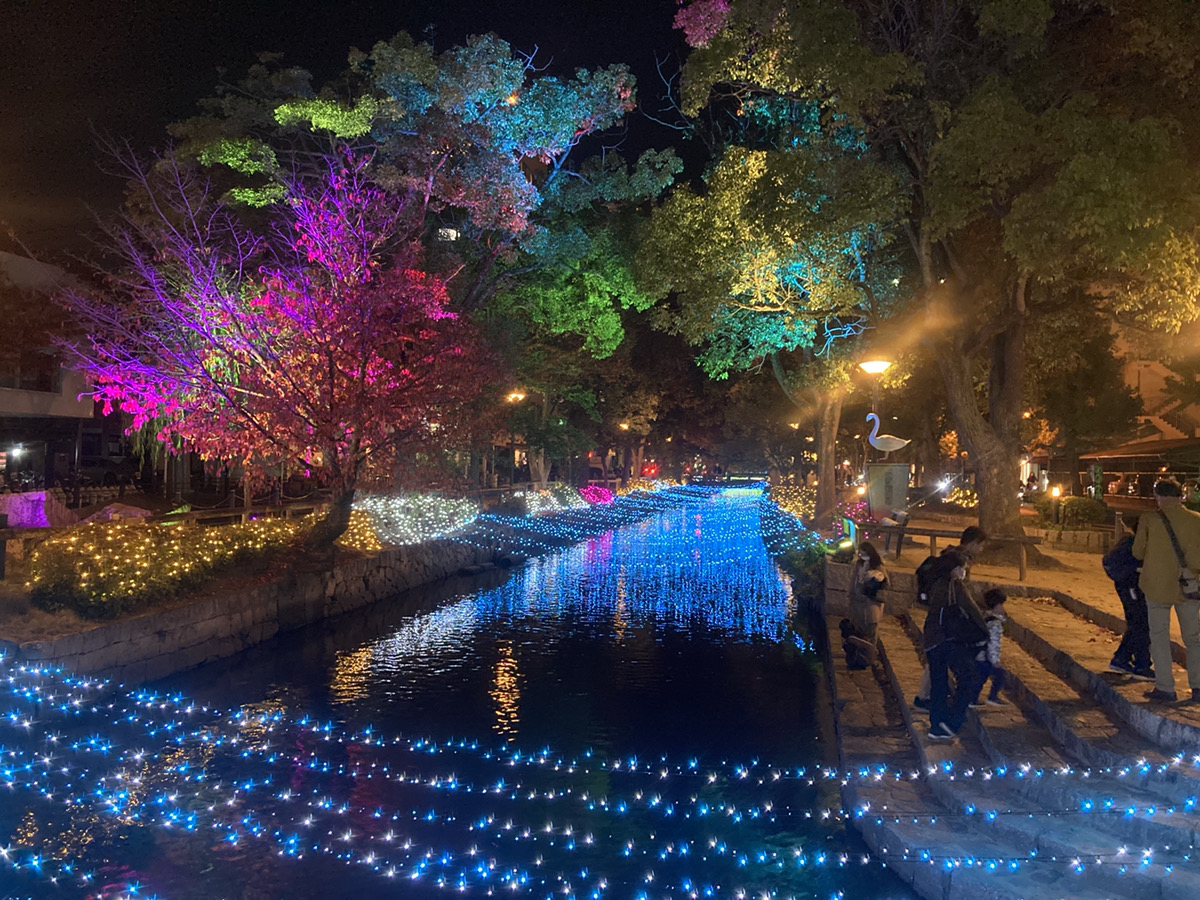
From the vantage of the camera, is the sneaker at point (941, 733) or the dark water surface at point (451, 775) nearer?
the dark water surface at point (451, 775)

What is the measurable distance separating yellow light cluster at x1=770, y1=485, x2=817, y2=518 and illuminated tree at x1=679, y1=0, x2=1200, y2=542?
16044 millimetres

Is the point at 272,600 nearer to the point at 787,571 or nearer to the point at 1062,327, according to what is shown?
the point at 787,571

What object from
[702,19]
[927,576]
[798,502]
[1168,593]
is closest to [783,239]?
[702,19]

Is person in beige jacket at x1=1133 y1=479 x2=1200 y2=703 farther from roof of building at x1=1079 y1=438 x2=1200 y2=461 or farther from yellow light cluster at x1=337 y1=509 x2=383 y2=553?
roof of building at x1=1079 y1=438 x2=1200 y2=461

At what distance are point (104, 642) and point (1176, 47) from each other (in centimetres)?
1552

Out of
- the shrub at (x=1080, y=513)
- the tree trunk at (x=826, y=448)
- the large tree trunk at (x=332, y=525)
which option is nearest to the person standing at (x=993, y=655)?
the large tree trunk at (x=332, y=525)

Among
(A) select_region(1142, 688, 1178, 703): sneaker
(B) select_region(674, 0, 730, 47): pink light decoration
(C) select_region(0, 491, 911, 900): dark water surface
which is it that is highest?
(B) select_region(674, 0, 730, 47): pink light decoration

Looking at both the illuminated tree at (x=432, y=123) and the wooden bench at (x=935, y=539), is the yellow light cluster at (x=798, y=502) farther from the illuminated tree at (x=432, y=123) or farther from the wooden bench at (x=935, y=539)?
the illuminated tree at (x=432, y=123)

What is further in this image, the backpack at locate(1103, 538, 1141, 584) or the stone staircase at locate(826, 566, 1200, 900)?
the backpack at locate(1103, 538, 1141, 584)

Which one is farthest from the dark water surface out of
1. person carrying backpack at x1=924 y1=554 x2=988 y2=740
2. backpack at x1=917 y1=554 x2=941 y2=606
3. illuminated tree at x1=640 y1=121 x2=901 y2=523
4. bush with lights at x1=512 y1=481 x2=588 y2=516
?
bush with lights at x1=512 y1=481 x2=588 y2=516

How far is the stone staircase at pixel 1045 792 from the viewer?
5516 mm

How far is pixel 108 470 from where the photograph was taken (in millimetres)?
39062

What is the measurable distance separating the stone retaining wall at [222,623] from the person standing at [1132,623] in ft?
35.9

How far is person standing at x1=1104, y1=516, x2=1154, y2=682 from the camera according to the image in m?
7.75
